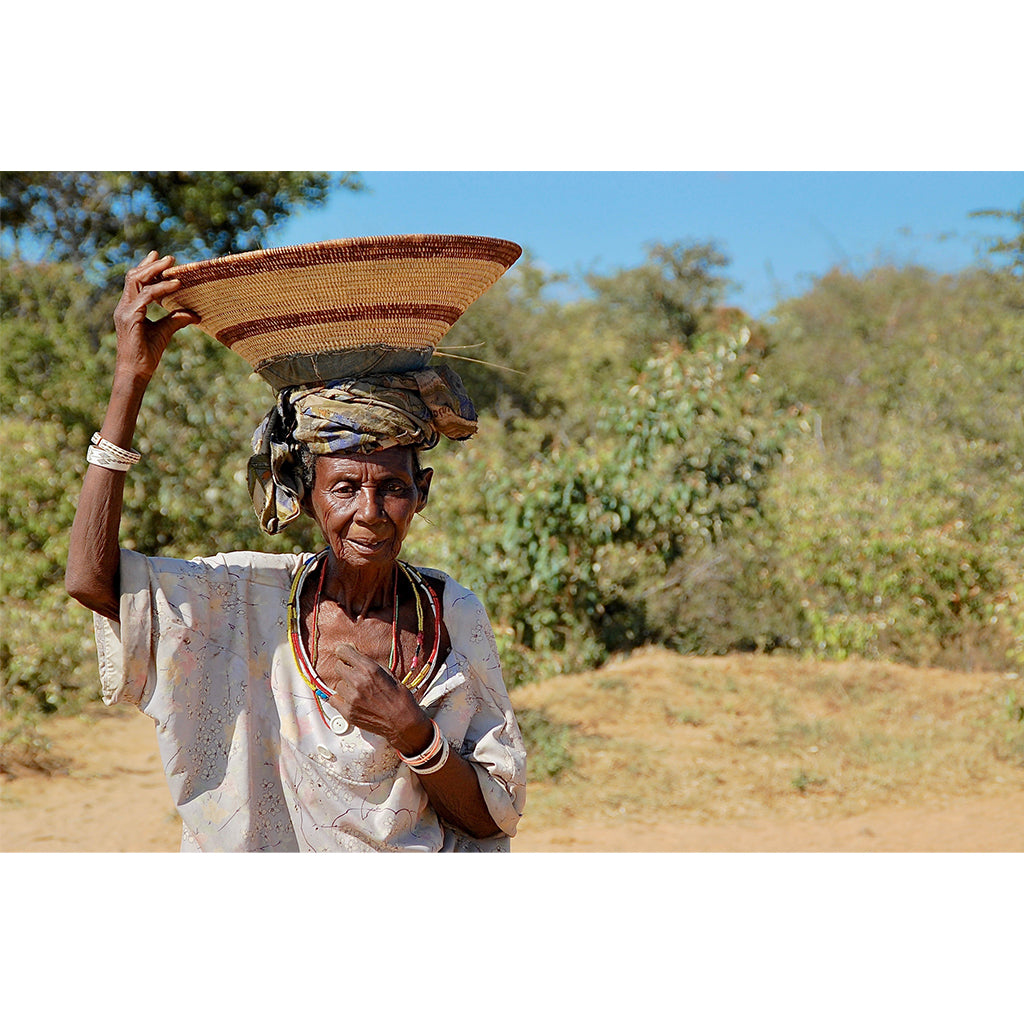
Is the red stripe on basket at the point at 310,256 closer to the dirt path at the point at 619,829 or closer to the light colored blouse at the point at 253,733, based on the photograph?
the light colored blouse at the point at 253,733

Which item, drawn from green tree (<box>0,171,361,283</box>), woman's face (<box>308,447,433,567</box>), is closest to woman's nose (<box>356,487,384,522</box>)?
woman's face (<box>308,447,433,567</box>)

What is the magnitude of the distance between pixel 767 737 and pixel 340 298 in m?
5.14

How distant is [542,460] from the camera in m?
6.88

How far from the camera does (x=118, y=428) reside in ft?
5.04

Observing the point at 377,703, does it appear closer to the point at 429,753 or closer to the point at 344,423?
the point at 429,753

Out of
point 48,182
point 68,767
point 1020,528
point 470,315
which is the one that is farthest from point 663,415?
point 470,315

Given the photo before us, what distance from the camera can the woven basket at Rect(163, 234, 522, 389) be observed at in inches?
61.0

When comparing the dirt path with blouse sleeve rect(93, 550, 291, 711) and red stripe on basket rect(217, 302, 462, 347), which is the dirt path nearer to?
blouse sleeve rect(93, 550, 291, 711)

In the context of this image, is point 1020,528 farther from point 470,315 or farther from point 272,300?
point 470,315

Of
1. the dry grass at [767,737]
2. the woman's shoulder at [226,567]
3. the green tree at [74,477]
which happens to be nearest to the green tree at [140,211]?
the green tree at [74,477]

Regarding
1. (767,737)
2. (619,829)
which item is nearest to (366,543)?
(619,829)

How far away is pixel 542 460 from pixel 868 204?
46.5 ft

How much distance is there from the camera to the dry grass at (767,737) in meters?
5.40

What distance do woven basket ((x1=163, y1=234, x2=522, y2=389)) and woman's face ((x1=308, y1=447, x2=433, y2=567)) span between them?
5.4 inches
